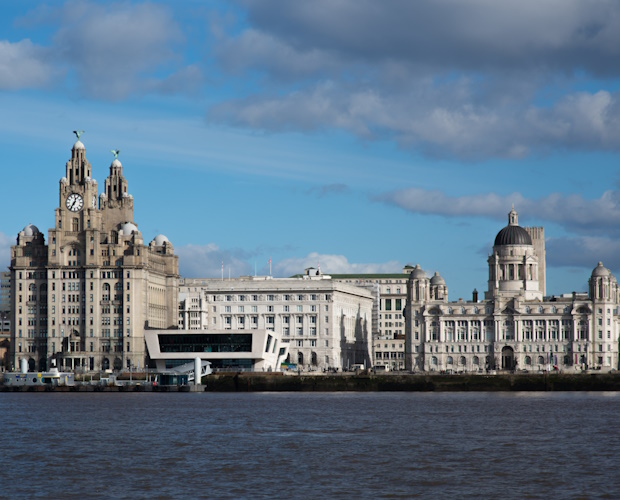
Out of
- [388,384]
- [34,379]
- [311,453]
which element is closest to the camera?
[311,453]

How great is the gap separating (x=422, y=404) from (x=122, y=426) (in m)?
48.7

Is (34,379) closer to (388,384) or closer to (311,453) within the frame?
(388,384)

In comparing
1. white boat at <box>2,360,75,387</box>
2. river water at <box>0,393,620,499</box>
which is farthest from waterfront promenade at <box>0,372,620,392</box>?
river water at <box>0,393,620,499</box>

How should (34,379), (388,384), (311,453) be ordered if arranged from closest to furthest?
1. (311,453)
2. (388,384)
3. (34,379)

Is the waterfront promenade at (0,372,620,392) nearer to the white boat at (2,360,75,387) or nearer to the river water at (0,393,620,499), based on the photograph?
the white boat at (2,360,75,387)

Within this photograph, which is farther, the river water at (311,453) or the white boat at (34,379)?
the white boat at (34,379)

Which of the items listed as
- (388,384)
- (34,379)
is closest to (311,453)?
(388,384)

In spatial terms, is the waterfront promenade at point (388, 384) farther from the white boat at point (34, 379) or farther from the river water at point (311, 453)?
the river water at point (311, 453)

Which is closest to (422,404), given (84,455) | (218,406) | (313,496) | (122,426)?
(218,406)

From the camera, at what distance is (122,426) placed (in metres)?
104

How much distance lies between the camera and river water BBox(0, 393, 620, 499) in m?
63.8

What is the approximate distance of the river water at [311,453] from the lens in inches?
2512

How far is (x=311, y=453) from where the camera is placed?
7931 centimetres

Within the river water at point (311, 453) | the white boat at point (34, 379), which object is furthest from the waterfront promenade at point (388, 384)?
the river water at point (311, 453)
